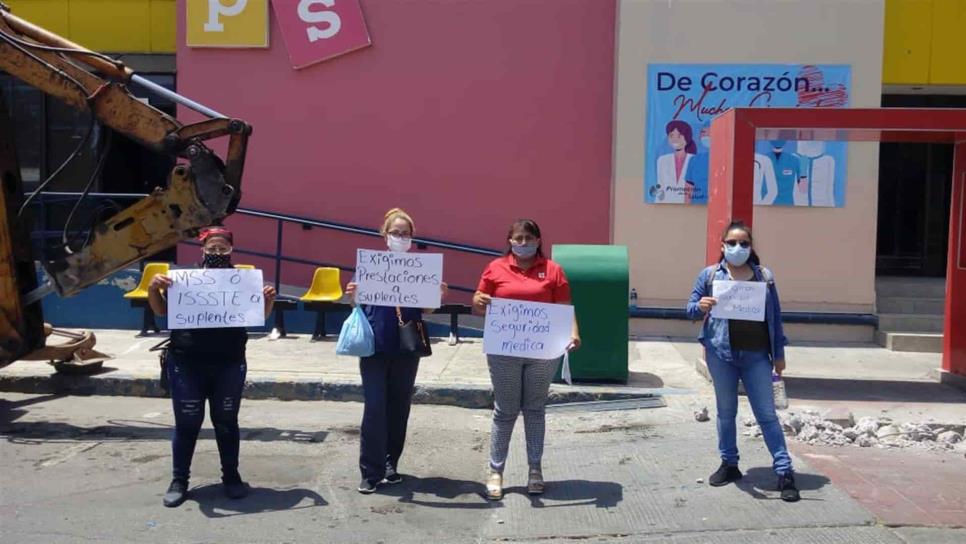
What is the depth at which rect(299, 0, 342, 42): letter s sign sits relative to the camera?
11914 millimetres

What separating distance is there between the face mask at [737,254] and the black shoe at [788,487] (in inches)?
51.9

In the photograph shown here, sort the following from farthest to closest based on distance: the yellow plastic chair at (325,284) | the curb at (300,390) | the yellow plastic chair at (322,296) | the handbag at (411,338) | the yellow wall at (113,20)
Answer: the yellow wall at (113,20), the yellow plastic chair at (325,284), the yellow plastic chair at (322,296), the curb at (300,390), the handbag at (411,338)

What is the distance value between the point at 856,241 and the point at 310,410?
7033 millimetres

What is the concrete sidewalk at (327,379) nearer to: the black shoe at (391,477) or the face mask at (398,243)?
the black shoe at (391,477)

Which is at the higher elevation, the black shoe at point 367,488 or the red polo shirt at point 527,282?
the red polo shirt at point 527,282

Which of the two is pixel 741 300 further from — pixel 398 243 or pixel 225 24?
pixel 225 24

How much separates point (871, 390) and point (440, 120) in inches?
238

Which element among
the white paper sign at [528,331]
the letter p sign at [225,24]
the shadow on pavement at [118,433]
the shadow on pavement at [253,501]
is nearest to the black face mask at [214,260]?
the shadow on pavement at [253,501]

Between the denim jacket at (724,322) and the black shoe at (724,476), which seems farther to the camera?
the black shoe at (724,476)

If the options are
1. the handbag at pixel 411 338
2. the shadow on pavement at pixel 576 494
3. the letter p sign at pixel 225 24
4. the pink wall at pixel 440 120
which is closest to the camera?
the shadow on pavement at pixel 576 494

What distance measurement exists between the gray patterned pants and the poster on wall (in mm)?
6398

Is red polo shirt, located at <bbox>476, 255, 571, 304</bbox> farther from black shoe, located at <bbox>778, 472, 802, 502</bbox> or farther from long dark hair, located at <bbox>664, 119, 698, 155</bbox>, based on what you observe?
long dark hair, located at <bbox>664, 119, 698, 155</bbox>

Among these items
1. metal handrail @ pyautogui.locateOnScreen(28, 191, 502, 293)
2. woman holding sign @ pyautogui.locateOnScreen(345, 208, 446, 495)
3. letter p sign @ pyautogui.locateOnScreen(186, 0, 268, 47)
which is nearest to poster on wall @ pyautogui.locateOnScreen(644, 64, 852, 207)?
metal handrail @ pyautogui.locateOnScreen(28, 191, 502, 293)

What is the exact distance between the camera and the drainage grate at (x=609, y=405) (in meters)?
8.20
